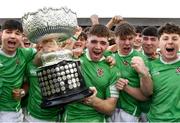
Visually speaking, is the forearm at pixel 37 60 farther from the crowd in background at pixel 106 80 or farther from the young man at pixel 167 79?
the young man at pixel 167 79

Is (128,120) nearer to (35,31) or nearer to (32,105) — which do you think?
(32,105)

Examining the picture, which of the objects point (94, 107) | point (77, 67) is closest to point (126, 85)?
point (94, 107)

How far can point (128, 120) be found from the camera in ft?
11.3

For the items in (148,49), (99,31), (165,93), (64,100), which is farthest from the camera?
(148,49)

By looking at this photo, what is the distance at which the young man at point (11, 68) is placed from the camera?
327 centimetres

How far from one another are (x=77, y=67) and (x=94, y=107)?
602mm

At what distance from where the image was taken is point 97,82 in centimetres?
320

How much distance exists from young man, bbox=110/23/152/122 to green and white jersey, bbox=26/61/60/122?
537 mm

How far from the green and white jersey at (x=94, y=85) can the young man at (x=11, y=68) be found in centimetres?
48

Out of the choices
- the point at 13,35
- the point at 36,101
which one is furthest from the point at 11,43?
the point at 36,101

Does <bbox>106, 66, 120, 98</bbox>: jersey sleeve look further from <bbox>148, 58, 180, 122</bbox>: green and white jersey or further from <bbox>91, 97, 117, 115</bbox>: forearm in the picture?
<bbox>148, 58, 180, 122</bbox>: green and white jersey

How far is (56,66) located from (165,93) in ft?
3.32

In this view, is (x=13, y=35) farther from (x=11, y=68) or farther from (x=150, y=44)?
(x=150, y=44)

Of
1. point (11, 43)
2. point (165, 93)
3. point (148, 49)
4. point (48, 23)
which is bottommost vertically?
point (165, 93)
